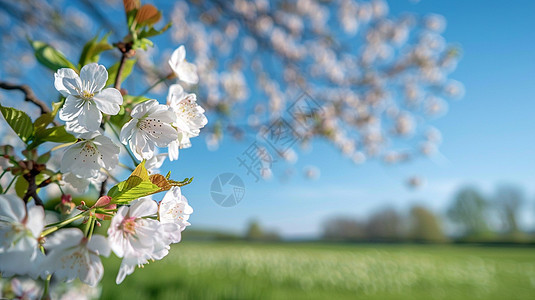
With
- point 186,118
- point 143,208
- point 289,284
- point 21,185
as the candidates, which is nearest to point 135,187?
point 143,208

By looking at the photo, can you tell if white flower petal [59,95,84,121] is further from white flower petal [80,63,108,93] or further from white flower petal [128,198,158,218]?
white flower petal [128,198,158,218]

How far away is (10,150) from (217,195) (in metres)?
0.31

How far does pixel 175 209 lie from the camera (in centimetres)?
45

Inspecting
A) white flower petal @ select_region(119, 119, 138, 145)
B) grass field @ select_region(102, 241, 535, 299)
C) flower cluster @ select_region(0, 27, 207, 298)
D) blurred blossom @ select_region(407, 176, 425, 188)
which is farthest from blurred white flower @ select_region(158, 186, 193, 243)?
blurred blossom @ select_region(407, 176, 425, 188)

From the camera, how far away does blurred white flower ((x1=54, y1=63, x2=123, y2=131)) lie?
0.42 m

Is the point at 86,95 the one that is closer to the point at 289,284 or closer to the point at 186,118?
the point at 186,118

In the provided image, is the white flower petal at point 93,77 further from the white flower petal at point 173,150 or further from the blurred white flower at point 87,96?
the white flower petal at point 173,150

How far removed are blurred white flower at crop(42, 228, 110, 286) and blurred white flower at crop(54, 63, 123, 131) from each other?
14 cm

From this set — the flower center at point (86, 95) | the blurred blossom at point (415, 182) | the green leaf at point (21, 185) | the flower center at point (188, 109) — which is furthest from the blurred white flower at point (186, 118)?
the blurred blossom at point (415, 182)

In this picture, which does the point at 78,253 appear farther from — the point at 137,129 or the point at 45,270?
the point at 137,129

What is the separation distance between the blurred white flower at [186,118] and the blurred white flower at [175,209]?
0.24 feet

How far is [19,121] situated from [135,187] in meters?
0.21

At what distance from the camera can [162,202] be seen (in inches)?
16.9

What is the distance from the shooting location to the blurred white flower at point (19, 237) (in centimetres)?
34
